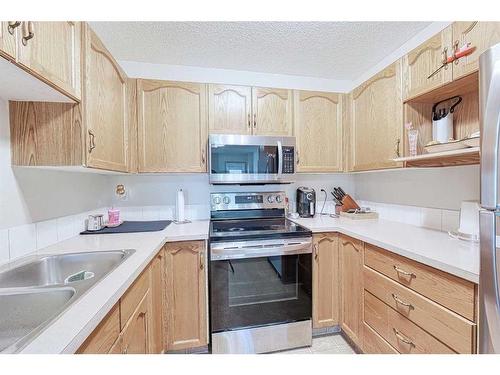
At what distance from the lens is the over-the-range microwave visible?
1.74 m

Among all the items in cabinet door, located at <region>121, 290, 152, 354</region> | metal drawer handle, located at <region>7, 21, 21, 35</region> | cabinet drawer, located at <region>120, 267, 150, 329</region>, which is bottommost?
cabinet door, located at <region>121, 290, 152, 354</region>

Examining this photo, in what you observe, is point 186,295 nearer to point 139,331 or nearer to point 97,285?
point 139,331

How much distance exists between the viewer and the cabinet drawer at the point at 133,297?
2.70 ft

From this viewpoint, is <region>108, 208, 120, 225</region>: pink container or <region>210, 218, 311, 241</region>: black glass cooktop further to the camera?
<region>108, 208, 120, 225</region>: pink container

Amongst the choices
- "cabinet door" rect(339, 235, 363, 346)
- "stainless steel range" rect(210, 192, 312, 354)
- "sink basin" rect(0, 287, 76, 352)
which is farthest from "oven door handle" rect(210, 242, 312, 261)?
"sink basin" rect(0, 287, 76, 352)

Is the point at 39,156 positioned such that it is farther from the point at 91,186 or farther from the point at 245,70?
the point at 245,70

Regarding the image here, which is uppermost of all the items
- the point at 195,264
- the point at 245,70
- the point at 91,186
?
the point at 245,70

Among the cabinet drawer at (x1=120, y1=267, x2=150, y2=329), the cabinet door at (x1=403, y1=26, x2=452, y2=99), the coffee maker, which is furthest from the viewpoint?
the coffee maker

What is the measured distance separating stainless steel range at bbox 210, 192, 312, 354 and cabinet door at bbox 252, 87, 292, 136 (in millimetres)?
839

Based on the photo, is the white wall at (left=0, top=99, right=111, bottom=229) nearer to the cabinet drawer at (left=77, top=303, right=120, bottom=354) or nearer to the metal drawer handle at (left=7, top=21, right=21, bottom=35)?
the metal drawer handle at (left=7, top=21, right=21, bottom=35)

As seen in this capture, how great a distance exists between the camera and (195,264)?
149 cm

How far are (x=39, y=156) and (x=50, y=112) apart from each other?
21cm
